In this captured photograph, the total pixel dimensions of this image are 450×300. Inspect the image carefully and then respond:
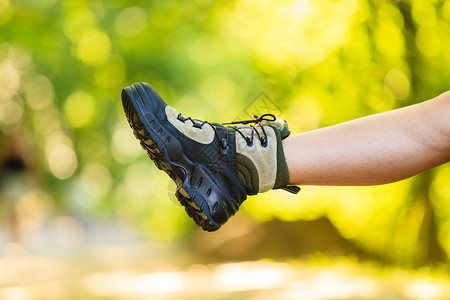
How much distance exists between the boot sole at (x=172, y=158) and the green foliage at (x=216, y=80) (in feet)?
1.25

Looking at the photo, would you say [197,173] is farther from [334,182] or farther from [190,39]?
[190,39]

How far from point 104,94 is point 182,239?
171 cm

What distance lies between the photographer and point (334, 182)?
1240 millimetres

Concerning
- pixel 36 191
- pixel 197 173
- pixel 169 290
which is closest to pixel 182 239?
pixel 36 191

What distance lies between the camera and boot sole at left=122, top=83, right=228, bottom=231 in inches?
49.6

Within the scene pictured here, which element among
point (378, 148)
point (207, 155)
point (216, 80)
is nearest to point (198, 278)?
point (216, 80)

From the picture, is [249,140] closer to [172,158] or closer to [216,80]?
[172,158]

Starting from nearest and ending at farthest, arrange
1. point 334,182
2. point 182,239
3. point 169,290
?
1. point 334,182
2. point 169,290
3. point 182,239

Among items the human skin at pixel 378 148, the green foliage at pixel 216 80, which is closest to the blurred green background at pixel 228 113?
the green foliage at pixel 216 80

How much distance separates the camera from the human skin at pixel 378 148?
118cm

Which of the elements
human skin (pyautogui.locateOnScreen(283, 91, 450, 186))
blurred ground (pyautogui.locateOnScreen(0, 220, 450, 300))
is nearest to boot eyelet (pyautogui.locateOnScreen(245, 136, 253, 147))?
human skin (pyautogui.locateOnScreen(283, 91, 450, 186))

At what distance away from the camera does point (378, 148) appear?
1195mm

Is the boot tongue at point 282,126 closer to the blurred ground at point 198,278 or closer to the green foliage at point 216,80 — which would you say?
the green foliage at point 216,80

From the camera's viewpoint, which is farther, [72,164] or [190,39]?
[72,164]
